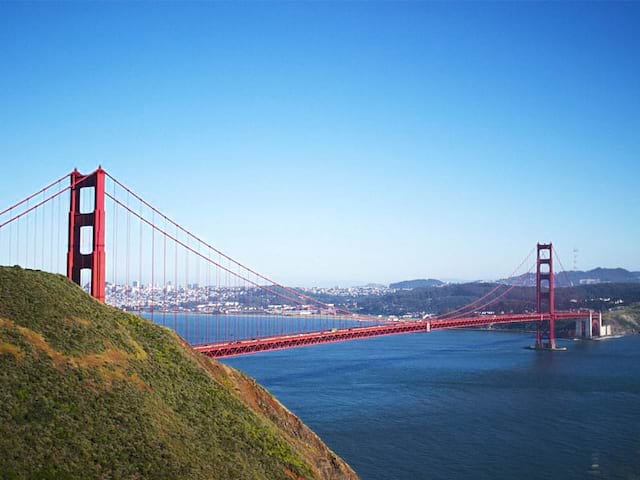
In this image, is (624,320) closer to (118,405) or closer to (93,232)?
(93,232)

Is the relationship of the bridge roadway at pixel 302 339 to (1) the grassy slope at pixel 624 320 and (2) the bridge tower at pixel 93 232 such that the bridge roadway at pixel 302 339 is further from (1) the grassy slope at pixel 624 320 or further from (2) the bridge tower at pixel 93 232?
(1) the grassy slope at pixel 624 320

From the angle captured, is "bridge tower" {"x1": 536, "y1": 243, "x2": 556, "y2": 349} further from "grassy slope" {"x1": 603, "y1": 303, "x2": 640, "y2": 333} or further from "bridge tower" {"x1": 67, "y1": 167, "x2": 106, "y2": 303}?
"bridge tower" {"x1": 67, "y1": 167, "x2": 106, "y2": 303}

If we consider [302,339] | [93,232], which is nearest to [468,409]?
[302,339]

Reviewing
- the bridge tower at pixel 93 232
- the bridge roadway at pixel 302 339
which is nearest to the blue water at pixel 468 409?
the bridge roadway at pixel 302 339

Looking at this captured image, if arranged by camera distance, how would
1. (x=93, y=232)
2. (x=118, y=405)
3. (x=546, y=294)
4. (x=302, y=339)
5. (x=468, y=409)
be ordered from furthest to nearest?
(x=546, y=294), (x=468, y=409), (x=302, y=339), (x=93, y=232), (x=118, y=405)

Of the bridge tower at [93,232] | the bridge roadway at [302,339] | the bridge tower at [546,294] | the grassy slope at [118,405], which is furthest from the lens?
the bridge tower at [546,294]

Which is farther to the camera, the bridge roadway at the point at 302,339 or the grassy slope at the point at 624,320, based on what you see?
the grassy slope at the point at 624,320

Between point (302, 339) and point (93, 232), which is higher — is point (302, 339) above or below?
below
